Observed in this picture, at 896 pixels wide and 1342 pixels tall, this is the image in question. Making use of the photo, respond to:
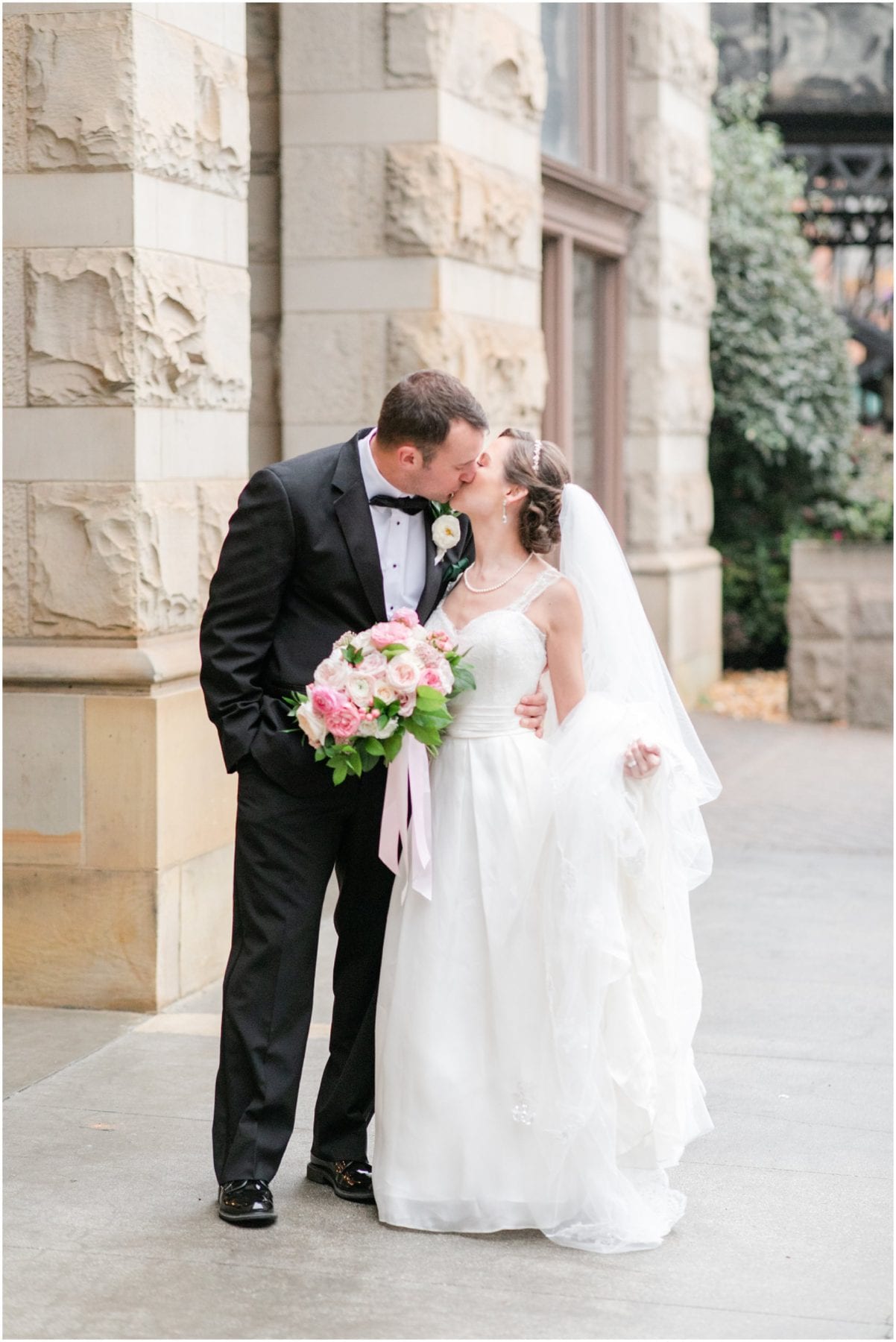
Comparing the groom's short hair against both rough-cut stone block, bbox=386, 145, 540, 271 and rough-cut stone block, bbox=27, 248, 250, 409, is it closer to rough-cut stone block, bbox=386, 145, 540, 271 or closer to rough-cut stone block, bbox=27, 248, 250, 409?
rough-cut stone block, bbox=27, 248, 250, 409

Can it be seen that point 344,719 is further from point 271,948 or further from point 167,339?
point 167,339

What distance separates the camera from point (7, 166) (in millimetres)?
6242

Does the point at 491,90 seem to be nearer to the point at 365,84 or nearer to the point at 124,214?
the point at 365,84

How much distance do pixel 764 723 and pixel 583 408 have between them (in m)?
2.76

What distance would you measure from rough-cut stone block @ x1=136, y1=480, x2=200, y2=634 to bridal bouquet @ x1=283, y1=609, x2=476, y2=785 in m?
2.01

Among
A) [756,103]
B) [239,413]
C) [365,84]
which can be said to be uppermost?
[756,103]

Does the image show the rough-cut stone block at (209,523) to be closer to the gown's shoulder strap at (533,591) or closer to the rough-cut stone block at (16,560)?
the rough-cut stone block at (16,560)

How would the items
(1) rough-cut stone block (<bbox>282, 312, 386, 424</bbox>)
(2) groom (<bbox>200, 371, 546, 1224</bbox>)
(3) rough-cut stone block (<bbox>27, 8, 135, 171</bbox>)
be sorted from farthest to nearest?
1. (1) rough-cut stone block (<bbox>282, 312, 386, 424</bbox>)
2. (3) rough-cut stone block (<bbox>27, 8, 135, 171</bbox>)
3. (2) groom (<bbox>200, 371, 546, 1224</bbox>)

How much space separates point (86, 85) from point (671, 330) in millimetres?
8154

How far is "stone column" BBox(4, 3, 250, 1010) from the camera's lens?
6.14m

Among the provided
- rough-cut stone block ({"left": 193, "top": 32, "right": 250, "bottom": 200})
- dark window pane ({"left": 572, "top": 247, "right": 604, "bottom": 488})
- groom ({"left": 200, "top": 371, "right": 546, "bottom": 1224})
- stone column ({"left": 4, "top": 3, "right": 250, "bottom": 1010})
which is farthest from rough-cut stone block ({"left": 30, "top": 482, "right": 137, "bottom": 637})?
dark window pane ({"left": 572, "top": 247, "right": 604, "bottom": 488})

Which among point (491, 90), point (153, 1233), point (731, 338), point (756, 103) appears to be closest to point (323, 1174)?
point (153, 1233)

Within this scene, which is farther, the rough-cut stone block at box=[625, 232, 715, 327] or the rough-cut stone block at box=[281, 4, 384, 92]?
the rough-cut stone block at box=[625, 232, 715, 327]

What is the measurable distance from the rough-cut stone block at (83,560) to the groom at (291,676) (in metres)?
1.72
